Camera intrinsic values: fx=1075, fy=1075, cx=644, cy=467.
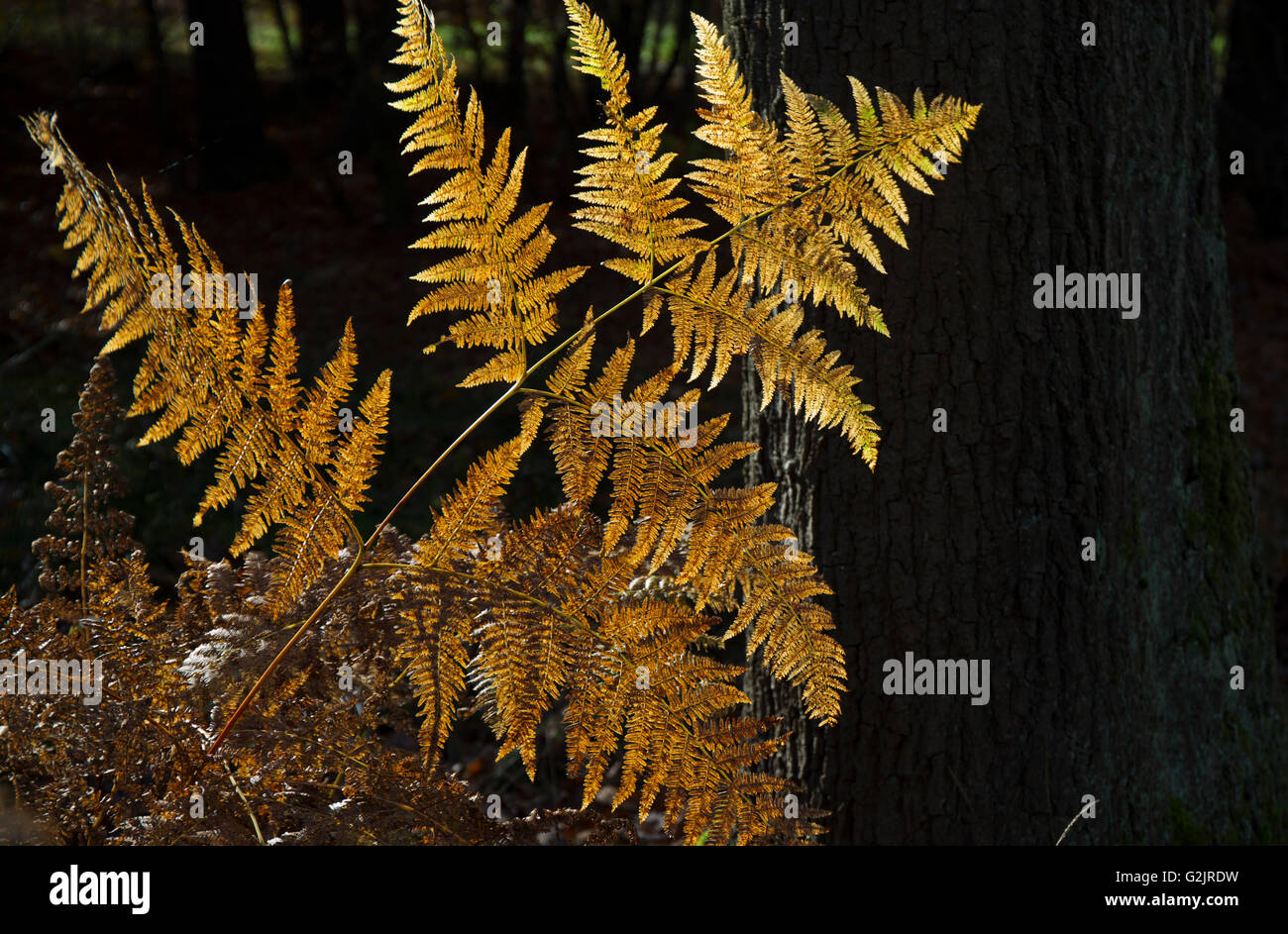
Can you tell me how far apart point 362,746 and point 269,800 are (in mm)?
144

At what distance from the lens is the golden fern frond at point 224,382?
1267 mm

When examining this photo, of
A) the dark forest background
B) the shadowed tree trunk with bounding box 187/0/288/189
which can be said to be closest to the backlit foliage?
the dark forest background

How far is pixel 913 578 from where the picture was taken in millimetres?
2107

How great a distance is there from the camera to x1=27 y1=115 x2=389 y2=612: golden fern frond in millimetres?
1267

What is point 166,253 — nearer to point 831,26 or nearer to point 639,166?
point 639,166

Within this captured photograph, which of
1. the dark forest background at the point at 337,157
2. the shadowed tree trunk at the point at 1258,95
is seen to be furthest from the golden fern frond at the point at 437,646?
the shadowed tree trunk at the point at 1258,95

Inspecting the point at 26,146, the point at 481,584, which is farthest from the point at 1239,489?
the point at 26,146

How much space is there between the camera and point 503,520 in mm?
1582

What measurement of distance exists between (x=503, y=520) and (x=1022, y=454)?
1050 millimetres

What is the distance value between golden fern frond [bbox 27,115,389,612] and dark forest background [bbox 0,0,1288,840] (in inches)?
215

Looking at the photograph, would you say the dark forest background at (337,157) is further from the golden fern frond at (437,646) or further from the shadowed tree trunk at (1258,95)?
the golden fern frond at (437,646)
